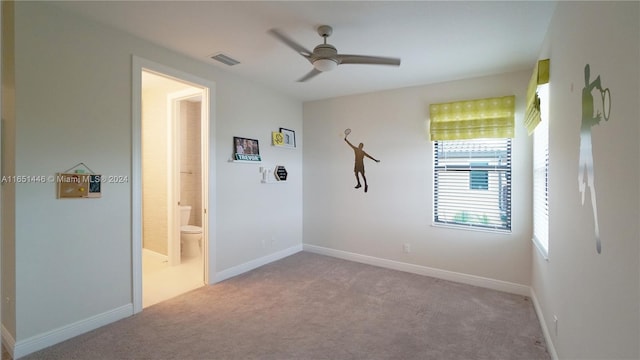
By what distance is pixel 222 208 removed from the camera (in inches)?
156

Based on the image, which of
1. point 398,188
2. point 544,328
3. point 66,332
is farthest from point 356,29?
point 66,332

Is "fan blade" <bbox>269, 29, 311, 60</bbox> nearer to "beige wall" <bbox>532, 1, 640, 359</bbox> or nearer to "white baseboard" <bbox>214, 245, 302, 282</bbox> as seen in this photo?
"beige wall" <bbox>532, 1, 640, 359</bbox>

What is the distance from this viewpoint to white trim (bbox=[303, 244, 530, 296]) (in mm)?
3721

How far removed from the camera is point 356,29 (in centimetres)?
282

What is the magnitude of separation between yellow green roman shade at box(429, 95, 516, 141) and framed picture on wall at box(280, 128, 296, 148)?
2001 millimetres

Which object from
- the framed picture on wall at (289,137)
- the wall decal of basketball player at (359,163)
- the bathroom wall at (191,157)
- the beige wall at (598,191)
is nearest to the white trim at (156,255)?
the bathroom wall at (191,157)

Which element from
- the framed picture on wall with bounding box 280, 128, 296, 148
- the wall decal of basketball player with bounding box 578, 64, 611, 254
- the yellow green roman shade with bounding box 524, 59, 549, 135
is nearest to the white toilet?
the framed picture on wall with bounding box 280, 128, 296, 148

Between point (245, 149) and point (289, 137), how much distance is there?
3.12 feet

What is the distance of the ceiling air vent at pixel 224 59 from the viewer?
343 centimetres

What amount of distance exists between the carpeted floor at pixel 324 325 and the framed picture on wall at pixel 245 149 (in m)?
1.49

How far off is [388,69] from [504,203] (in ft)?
6.58

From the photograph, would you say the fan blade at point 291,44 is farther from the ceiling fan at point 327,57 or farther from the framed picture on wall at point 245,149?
the framed picture on wall at point 245,149

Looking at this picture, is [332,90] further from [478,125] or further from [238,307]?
[238,307]

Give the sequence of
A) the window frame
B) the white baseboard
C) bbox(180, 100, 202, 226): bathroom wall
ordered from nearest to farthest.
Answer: the window frame
the white baseboard
bbox(180, 100, 202, 226): bathroom wall
